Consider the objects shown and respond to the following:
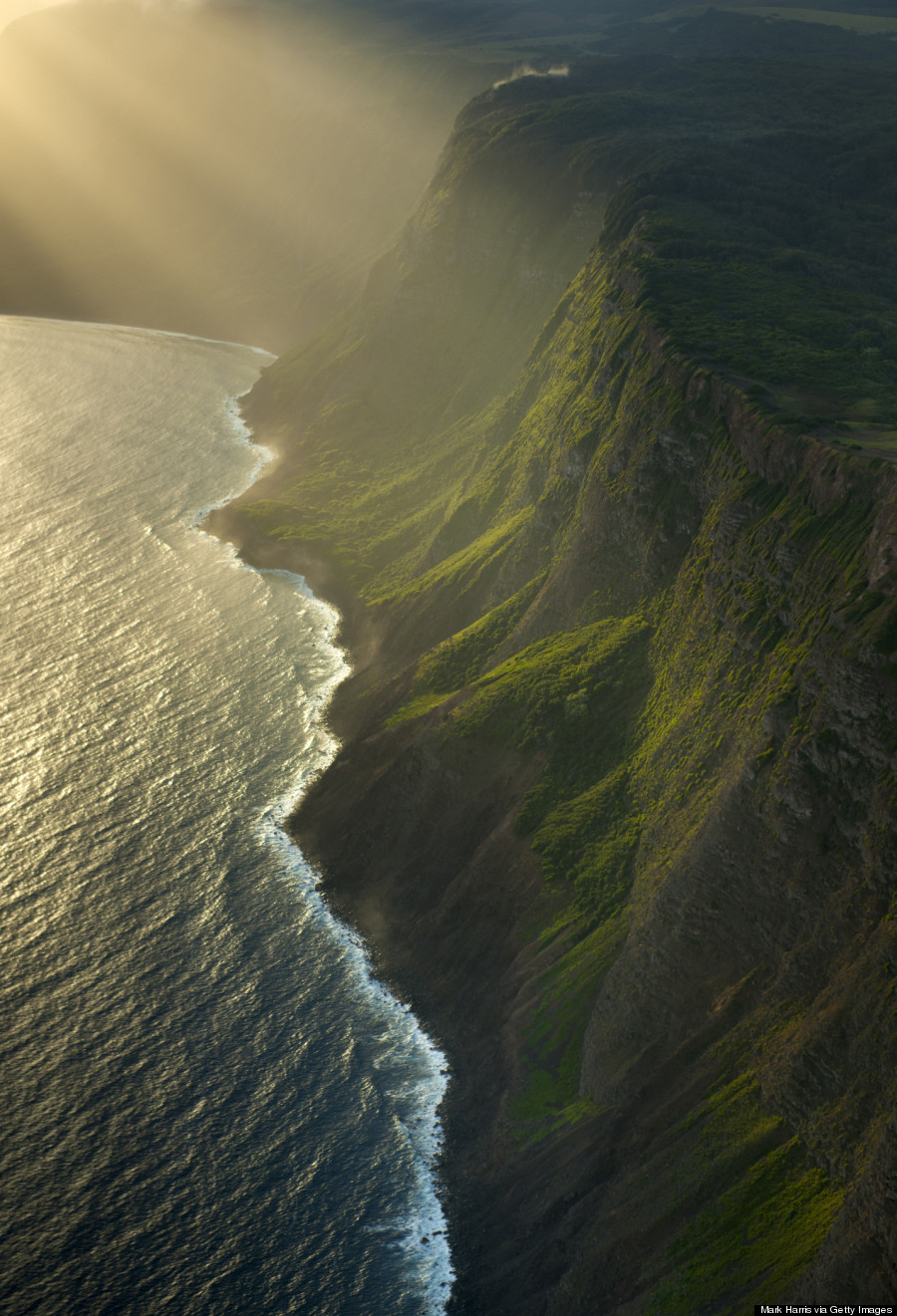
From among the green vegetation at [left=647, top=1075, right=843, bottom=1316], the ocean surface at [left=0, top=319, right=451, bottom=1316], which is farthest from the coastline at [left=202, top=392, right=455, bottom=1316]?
the green vegetation at [left=647, top=1075, right=843, bottom=1316]

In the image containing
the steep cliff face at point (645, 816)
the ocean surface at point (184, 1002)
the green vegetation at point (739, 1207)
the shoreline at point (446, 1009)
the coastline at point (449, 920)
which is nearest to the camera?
the green vegetation at point (739, 1207)

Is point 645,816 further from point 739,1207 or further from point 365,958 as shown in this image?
point 739,1207

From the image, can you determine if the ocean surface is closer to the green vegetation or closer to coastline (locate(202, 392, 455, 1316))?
coastline (locate(202, 392, 455, 1316))

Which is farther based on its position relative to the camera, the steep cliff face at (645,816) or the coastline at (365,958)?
the coastline at (365,958)

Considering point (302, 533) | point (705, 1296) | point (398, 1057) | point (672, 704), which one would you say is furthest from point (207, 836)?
point (302, 533)

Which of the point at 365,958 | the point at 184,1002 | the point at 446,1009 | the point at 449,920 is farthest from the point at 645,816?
the point at 184,1002

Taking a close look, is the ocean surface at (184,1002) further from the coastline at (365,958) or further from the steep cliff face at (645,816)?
the steep cliff face at (645,816)

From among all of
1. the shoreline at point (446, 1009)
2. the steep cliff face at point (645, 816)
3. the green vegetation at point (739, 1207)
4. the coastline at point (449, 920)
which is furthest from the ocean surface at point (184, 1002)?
the green vegetation at point (739, 1207)
